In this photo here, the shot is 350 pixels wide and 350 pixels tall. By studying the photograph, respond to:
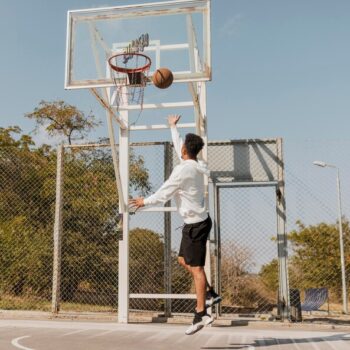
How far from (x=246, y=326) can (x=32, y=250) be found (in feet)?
13.7

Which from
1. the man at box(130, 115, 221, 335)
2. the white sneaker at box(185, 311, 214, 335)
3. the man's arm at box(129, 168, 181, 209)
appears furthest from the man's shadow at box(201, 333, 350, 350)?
the man's arm at box(129, 168, 181, 209)

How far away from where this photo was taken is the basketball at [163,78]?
619 centimetres

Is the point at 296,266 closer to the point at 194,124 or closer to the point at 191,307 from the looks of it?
the point at 191,307

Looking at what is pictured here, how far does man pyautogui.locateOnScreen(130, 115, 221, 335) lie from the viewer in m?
4.85

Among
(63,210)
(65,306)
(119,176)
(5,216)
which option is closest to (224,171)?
(119,176)

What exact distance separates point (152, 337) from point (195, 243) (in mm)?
1287

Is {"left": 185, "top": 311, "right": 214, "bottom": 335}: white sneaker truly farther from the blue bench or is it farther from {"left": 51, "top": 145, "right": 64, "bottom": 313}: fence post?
the blue bench

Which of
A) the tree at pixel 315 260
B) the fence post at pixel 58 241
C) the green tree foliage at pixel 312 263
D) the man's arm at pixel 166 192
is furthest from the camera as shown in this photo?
the tree at pixel 315 260

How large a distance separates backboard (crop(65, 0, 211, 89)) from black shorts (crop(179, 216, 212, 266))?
2.45 meters

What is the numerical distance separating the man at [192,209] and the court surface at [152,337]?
47 cm

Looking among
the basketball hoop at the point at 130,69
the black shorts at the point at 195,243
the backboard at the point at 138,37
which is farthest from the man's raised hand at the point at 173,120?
the black shorts at the point at 195,243

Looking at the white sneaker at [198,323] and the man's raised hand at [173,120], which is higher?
the man's raised hand at [173,120]

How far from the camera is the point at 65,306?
26.2 ft

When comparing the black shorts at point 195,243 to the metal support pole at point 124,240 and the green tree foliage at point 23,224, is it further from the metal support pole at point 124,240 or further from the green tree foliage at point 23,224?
the green tree foliage at point 23,224
